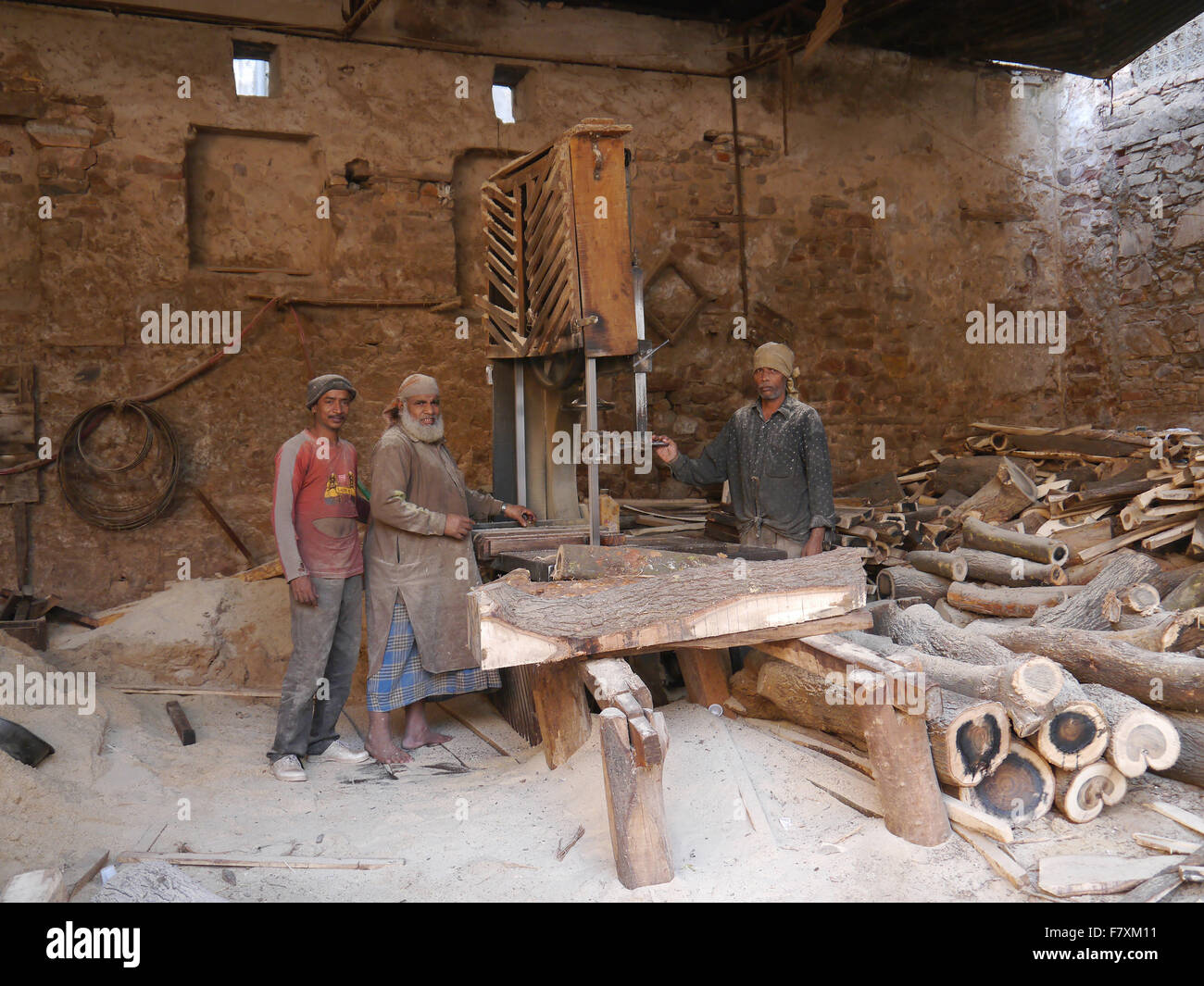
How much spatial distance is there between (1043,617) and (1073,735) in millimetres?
1686

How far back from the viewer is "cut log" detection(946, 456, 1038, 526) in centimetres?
668

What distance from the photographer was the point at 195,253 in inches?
291

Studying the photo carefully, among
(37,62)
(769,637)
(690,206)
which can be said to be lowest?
(769,637)

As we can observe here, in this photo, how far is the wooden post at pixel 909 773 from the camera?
320 centimetres

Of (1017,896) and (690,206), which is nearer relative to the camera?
(1017,896)

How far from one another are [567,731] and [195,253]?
5136mm

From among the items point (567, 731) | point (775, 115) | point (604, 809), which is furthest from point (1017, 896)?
point (775, 115)

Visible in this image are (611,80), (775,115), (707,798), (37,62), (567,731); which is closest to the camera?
(707,798)

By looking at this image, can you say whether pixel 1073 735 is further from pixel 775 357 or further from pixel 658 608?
pixel 775 357

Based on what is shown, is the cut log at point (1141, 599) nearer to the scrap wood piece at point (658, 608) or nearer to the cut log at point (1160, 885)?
the scrap wood piece at point (658, 608)

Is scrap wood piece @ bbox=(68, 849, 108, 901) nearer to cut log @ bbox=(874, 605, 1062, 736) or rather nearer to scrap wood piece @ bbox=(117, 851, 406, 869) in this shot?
scrap wood piece @ bbox=(117, 851, 406, 869)

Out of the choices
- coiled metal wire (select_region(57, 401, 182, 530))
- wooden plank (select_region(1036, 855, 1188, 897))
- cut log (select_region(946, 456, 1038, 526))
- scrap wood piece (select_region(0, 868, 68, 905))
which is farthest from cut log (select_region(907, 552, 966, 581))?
coiled metal wire (select_region(57, 401, 182, 530))

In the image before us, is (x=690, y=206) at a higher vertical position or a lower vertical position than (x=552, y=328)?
higher
